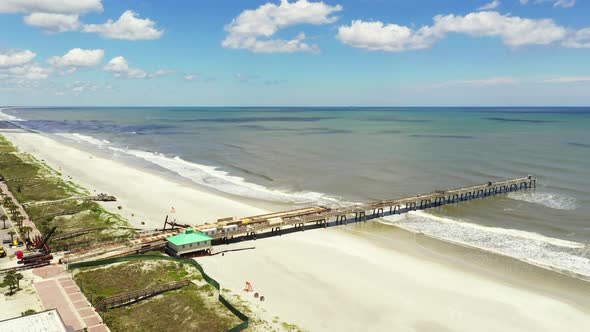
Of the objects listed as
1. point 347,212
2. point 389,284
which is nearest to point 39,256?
point 389,284

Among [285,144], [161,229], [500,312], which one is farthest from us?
[285,144]

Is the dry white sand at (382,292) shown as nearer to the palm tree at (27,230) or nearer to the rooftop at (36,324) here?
the rooftop at (36,324)

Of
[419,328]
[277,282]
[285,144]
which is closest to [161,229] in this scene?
[277,282]

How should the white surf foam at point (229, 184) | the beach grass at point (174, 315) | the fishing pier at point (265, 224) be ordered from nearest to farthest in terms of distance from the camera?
the beach grass at point (174, 315) < the fishing pier at point (265, 224) < the white surf foam at point (229, 184)

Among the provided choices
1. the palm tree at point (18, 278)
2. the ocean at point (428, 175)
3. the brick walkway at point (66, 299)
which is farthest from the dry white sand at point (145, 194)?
the palm tree at point (18, 278)

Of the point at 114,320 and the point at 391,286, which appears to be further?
the point at 391,286

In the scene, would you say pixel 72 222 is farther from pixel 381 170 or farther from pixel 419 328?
Result: pixel 381 170

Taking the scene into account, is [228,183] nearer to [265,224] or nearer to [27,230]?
[265,224]

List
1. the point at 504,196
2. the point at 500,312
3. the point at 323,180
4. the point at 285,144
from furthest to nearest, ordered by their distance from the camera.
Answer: the point at 285,144, the point at 323,180, the point at 504,196, the point at 500,312
